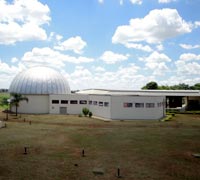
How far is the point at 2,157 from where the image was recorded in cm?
1972

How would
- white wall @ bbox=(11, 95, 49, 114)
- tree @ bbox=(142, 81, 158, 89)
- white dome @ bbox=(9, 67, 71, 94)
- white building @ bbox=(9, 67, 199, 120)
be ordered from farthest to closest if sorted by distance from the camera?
tree @ bbox=(142, 81, 158, 89)
white dome @ bbox=(9, 67, 71, 94)
white wall @ bbox=(11, 95, 49, 114)
white building @ bbox=(9, 67, 199, 120)

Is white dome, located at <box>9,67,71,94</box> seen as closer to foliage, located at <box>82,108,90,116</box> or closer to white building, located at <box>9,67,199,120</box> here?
white building, located at <box>9,67,199,120</box>

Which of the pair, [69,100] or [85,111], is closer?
[85,111]

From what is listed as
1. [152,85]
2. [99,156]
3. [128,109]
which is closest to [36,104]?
[128,109]

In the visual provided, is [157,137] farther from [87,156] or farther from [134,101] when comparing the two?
[134,101]

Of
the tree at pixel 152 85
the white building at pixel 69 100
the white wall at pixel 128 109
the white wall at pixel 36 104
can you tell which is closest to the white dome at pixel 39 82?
the white building at pixel 69 100

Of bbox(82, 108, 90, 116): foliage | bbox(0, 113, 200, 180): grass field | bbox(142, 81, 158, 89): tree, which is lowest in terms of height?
bbox(0, 113, 200, 180): grass field

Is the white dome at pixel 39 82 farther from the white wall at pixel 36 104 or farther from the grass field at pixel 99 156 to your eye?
the grass field at pixel 99 156

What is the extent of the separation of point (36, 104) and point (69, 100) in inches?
283

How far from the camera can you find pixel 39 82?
58.2 meters

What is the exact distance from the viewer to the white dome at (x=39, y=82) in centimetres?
5741

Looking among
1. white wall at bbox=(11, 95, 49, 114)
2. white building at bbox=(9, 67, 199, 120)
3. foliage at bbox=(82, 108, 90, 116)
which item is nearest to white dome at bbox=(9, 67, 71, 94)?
white building at bbox=(9, 67, 199, 120)

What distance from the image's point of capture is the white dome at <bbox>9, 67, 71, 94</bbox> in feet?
188

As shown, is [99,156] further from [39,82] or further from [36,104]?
[39,82]
